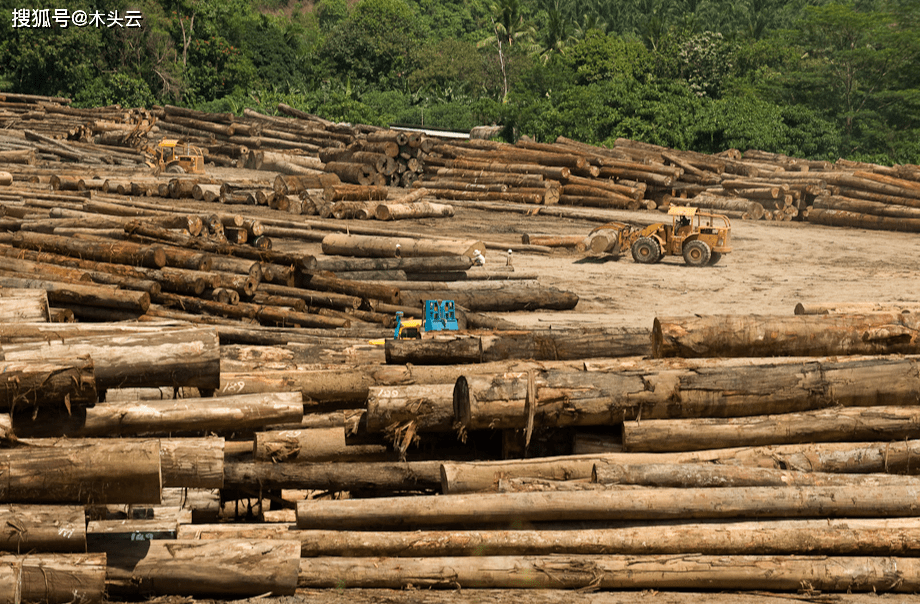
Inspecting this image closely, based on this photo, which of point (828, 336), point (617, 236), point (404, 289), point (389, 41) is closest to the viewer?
point (828, 336)

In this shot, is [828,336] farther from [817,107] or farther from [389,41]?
[389,41]

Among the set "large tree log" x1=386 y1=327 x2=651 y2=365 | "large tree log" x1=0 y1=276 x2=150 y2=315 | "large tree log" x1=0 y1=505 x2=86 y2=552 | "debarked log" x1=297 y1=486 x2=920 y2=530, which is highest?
"large tree log" x1=386 y1=327 x2=651 y2=365

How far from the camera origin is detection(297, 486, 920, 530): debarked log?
20.7 ft

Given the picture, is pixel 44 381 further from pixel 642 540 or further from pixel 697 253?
pixel 697 253

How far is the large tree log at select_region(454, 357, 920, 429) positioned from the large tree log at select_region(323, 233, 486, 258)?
13.6 metres

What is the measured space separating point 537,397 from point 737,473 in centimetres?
165

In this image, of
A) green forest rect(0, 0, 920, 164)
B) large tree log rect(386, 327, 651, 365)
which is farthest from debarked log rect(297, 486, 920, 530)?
green forest rect(0, 0, 920, 164)

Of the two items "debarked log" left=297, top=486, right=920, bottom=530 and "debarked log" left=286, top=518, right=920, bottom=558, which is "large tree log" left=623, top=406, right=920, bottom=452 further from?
"debarked log" left=286, top=518, right=920, bottom=558

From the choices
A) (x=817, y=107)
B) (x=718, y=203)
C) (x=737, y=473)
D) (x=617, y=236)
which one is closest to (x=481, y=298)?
(x=617, y=236)

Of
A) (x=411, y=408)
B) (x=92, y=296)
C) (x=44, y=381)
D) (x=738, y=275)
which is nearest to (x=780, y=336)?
(x=411, y=408)

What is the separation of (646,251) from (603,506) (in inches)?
759

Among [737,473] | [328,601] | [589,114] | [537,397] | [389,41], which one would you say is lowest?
[328,601]

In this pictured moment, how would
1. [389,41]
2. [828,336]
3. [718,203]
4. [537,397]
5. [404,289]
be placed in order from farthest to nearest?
[389,41] < [718,203] < [404,289] < [828,336] < [537,397]

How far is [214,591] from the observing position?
19.0ft
